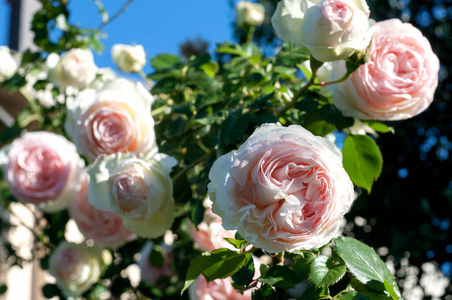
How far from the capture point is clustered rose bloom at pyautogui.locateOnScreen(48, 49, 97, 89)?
4.34 feet

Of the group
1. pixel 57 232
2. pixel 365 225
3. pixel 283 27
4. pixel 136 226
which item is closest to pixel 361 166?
pixel 283 27

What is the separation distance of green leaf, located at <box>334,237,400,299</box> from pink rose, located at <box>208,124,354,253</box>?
0.08m

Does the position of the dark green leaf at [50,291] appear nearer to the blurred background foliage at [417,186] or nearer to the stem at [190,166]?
the stem at [190,166]

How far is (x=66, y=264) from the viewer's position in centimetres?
128

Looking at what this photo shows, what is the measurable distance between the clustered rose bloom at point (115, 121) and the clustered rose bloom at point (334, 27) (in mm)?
379

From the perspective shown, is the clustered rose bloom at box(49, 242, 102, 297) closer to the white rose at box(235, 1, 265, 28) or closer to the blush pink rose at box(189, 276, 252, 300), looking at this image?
the blush pink rose at box(189, 276, 252, 300)

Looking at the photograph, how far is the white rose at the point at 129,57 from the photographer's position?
1.38m

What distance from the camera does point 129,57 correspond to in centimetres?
139

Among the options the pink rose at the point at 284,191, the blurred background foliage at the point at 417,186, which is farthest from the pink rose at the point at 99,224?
the blurred background foliage at the point at 417,186

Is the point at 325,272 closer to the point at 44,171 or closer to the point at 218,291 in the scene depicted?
the point at 218,291

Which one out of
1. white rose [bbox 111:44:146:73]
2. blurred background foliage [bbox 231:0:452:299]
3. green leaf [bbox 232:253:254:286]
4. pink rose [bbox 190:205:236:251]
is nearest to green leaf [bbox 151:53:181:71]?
white rose [bbox 111:44:146:73]

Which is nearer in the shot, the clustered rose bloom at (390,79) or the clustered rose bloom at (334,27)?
the clustered rose bloom at (334,27)

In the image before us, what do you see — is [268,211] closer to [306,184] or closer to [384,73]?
[306,184]

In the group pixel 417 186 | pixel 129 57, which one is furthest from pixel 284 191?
pixel 417 186
